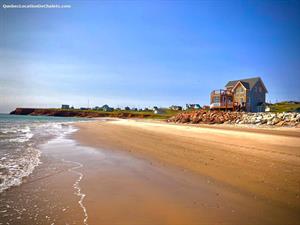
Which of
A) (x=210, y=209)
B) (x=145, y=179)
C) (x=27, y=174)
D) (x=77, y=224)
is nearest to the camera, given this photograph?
(x=77, y=224)

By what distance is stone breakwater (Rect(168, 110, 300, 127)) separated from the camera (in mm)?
24855

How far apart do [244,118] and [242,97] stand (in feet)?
49.9

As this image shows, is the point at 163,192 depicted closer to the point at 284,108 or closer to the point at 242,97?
the point at 242,97

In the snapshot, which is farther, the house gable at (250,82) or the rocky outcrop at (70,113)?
the rocky outcrop at (70,113)

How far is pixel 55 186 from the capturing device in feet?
20.8

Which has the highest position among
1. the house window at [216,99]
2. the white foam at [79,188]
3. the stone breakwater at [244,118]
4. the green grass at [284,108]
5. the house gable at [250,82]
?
the house gable at [250,82]

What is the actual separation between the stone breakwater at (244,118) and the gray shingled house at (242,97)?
680cm

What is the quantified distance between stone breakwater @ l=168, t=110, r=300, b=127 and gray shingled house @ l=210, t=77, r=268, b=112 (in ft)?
22.3

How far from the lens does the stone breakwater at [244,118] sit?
24.9 m

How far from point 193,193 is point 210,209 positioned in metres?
0.97

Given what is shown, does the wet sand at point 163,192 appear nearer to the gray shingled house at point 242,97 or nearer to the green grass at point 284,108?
the gray shingled house at point 242,97

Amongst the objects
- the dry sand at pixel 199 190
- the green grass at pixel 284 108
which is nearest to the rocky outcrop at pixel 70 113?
the green grass at pixel 284 108

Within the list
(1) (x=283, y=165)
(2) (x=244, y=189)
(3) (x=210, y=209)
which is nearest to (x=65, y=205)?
(3) (x=210, y=209)

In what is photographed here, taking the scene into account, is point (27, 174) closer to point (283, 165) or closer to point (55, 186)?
point (55, 186)
